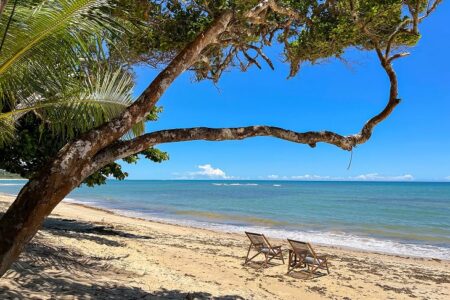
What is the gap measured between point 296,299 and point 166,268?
8.81 ft

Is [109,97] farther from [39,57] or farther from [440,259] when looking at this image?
[440,259]

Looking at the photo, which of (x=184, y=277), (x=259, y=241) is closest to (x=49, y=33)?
(x=184, y=277)

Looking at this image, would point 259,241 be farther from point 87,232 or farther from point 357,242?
point 357,242

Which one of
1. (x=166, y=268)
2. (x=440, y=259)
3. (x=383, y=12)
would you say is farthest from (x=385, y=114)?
(x=440, y=259)

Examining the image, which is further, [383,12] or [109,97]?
[383,12]

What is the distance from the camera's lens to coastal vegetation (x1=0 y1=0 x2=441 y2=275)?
330cm

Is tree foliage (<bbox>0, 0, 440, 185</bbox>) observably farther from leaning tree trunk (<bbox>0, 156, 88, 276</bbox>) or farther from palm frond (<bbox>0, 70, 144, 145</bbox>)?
leaning tree trunk (<bbox>0, 156, 88, 276</bbox>)

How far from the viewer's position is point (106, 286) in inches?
223

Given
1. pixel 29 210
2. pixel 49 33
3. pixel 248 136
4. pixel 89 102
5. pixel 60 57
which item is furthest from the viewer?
pixel 89 102

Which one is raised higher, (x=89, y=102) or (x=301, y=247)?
(x=89, y=102)

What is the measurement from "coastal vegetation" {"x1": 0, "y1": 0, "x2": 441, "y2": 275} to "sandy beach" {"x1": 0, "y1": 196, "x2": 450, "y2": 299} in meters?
1.96

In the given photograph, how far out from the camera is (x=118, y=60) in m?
6.50

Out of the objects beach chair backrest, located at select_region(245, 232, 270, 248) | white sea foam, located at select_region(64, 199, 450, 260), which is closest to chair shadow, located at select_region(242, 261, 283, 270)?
beach chair backrest, located at select_region(245, 232, 270, 248)

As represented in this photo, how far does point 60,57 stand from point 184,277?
17.1 ft
